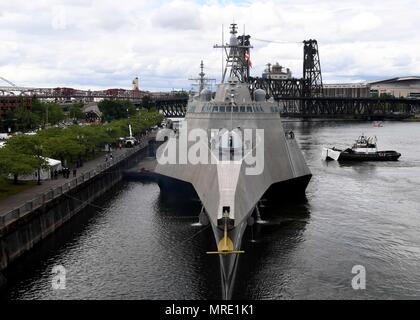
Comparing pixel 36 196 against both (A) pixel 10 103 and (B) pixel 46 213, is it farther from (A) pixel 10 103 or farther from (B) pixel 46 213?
(A) pixel 10 103

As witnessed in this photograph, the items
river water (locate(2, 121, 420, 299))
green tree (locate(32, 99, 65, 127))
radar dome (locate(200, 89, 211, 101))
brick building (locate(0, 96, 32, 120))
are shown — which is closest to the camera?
river water (locate(2, 121, 420, 299))

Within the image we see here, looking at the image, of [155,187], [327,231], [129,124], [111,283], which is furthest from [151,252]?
[129,124]

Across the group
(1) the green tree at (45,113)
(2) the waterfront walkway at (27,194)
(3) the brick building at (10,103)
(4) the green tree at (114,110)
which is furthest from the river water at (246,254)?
(4) the green tree at (114,110)

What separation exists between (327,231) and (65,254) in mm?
18641

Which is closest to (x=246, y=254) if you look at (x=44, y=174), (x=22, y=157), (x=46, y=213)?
(x=46, y=213)

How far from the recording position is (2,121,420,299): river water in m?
26.1

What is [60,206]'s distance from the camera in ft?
125

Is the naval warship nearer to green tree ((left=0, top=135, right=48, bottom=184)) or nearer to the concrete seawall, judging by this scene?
the concrete seawall

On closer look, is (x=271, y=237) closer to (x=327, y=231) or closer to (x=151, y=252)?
(x=327, y=231)

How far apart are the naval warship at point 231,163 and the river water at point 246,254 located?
2.03 meters

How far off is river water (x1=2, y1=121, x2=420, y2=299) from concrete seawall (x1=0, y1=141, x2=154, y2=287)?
2.52 feet

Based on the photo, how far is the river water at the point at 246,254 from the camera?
2608cm

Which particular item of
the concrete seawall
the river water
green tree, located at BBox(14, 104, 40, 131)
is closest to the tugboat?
the river water

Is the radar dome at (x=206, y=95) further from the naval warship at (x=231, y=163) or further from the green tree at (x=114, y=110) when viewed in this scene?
the green tree at (x=114, y=110)
